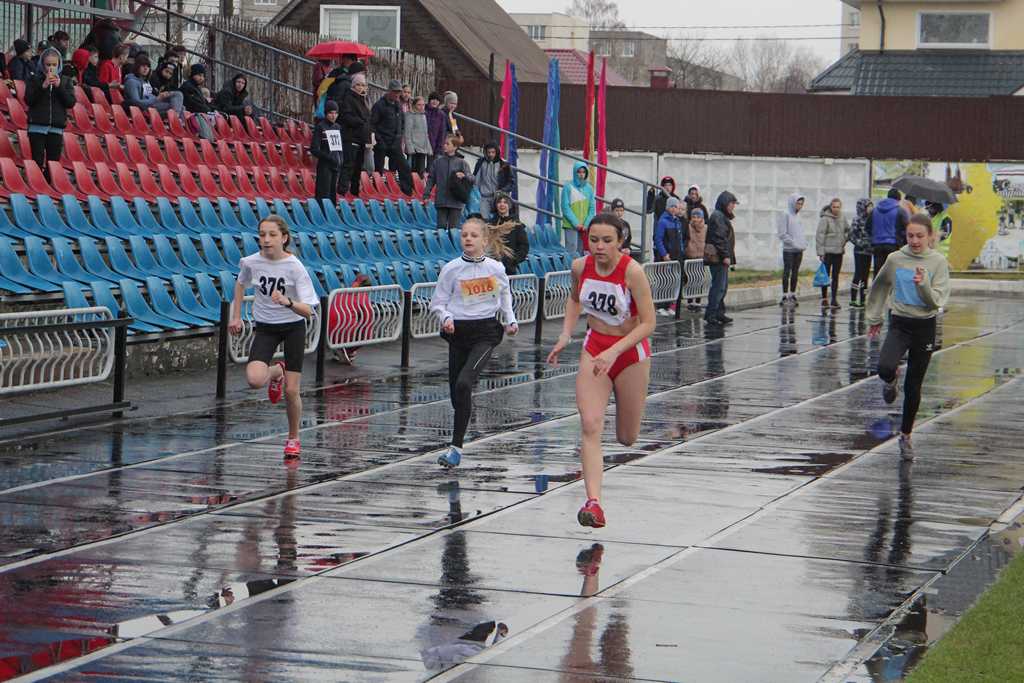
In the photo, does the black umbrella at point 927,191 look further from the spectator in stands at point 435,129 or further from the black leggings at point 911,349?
the black leggings at point 911,349

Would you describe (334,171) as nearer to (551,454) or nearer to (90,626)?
(551,454)

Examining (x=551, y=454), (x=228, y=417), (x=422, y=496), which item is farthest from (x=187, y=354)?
(x=422, y=496)

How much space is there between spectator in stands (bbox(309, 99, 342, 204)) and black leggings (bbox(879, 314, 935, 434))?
11.2 metres

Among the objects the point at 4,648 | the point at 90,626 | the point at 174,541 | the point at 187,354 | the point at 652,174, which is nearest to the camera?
the point at 4,648

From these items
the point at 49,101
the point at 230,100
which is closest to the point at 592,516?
the point at 49,101

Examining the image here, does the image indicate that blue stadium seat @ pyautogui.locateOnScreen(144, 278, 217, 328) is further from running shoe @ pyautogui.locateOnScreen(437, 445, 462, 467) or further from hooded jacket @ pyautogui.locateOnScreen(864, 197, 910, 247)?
hooded jacket @ pyautogui.locateOnScreen(864, 197, 910, 247)

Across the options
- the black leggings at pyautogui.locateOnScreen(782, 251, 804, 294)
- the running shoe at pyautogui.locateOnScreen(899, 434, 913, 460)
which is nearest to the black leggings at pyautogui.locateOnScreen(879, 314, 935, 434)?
the running shoe at pyautogui.locateOnScreen(899, 434, 913, 460)

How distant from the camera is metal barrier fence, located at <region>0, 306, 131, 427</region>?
38.2ft

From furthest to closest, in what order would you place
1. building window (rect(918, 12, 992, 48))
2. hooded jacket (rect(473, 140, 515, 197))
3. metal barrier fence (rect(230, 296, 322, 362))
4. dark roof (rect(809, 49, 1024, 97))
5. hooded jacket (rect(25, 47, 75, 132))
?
building window (rect(918, 12, 992, 48)), dark roof (rect(809, 49, 1024, 97)), hooded jacket (rect(473, 140, 515, 197)), hooded jacket (rect(25, 47, 75, 132)), metal barrier fence (rect(230, 296, 322, 362))

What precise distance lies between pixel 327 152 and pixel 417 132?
3.97 meters

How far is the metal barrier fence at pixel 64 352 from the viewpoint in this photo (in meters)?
11.6

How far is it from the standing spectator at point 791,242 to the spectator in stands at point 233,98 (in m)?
10.0

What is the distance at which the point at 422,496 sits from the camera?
373 inches

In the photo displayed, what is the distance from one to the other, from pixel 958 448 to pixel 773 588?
17.5ft
